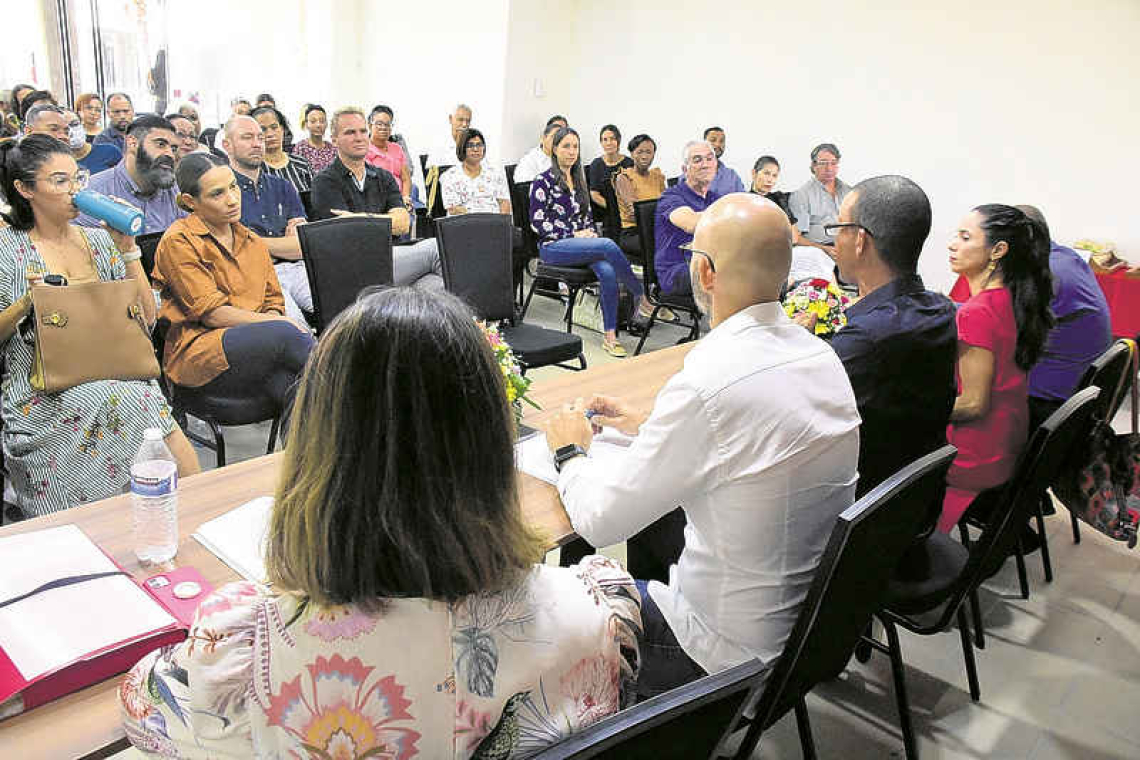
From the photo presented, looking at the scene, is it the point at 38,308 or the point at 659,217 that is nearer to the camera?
the point at 38,308

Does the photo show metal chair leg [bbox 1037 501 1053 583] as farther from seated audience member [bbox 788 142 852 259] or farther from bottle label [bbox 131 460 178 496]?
seated audience member [bbox 788 142 852 259]

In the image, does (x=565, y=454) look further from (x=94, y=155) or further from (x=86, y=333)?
(x=94, y=155)

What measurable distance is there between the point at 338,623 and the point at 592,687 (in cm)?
32

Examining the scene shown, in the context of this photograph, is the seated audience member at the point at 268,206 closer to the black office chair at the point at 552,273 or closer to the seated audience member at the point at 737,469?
the black office chair at the point at 552,273

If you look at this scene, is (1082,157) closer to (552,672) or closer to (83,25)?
(552,672)

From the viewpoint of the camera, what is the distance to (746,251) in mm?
1510

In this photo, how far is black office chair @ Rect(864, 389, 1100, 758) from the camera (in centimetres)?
183

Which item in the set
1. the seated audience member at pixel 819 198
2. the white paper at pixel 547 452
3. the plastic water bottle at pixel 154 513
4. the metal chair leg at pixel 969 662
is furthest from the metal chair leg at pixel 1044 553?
the seated audience member at pixel 819 198

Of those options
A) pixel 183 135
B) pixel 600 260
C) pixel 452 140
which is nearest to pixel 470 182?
pixel 600 260

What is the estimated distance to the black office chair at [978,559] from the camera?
183 cm

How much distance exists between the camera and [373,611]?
84 centimetres

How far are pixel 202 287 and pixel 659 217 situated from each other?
2.88 metres

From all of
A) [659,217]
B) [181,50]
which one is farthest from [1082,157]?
[181,50]

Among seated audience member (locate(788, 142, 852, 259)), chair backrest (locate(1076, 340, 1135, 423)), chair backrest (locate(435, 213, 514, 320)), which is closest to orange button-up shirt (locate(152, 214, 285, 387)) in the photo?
chair backrest (locate(435, 213, 514, 320))
